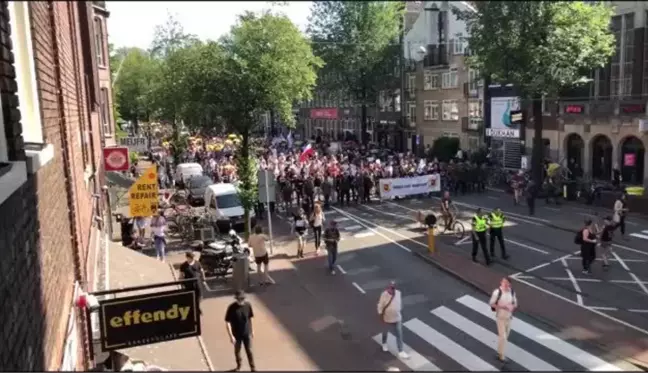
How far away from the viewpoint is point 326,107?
31344 mm

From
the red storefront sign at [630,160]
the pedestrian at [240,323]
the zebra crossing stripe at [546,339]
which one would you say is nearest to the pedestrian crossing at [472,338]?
the zebra crossing stripe at [546,339]

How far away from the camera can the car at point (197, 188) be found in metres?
29.7

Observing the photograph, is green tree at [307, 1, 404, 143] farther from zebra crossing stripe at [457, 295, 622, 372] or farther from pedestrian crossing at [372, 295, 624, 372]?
zebra crossing stripe at [457, 295, 622, 372]

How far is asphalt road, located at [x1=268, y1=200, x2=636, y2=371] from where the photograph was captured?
32.2 ft

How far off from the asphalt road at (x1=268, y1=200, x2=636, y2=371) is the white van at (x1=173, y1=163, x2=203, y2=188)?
1267 cm

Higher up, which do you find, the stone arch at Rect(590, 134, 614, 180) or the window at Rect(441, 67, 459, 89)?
the window at Rect(441, 67, 459, 89)

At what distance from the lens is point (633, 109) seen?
27.9 m

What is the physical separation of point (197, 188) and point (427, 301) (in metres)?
18.4

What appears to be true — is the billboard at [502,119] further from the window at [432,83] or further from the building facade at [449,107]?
the window at [432,83]

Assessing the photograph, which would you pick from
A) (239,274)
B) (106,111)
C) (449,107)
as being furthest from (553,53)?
(449,107)

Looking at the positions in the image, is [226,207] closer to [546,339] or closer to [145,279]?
[145,279]

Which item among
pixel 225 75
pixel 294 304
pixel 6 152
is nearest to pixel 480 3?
pixel 6 152

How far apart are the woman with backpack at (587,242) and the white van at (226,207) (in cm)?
1196

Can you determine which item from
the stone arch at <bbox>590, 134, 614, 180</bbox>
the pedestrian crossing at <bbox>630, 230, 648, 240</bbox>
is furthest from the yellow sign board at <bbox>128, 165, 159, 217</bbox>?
the stone arch at <bbox>590, 134, 614, 180</bbox>
